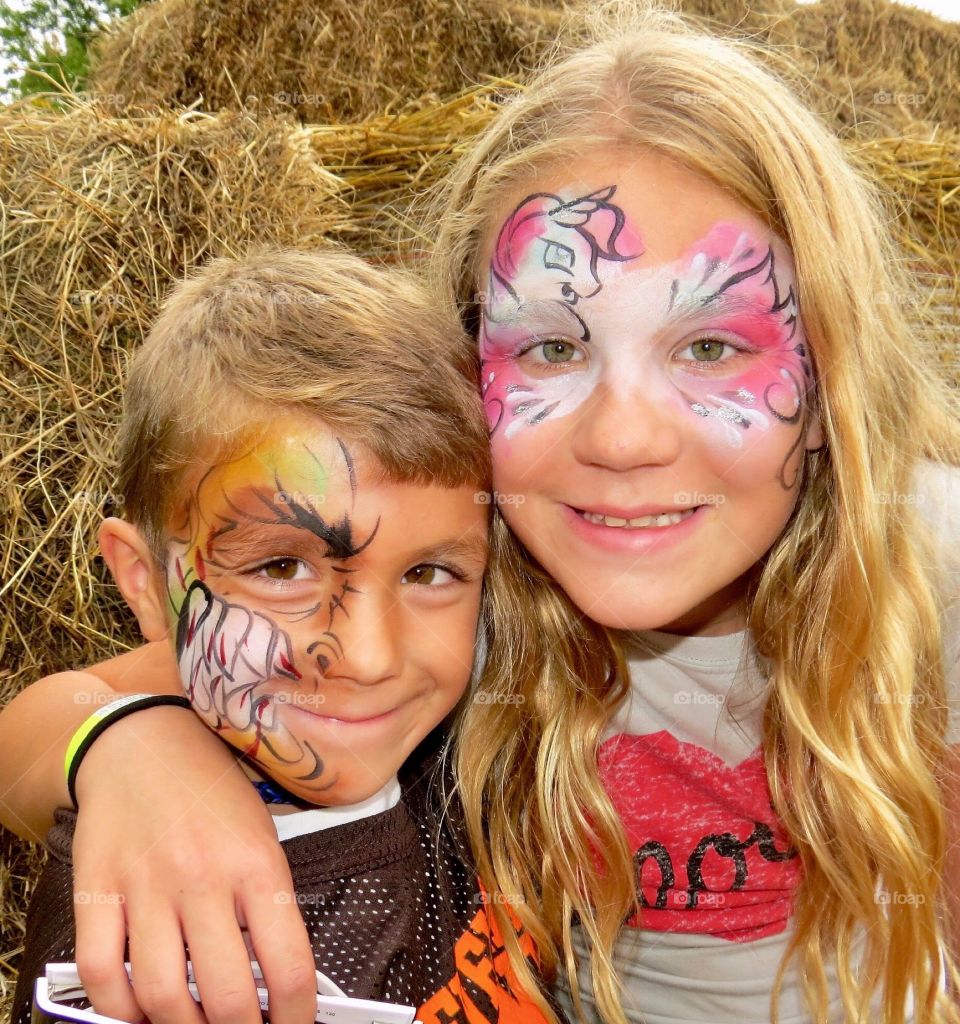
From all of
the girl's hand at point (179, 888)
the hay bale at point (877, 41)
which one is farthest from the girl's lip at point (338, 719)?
the hay bale at point (877, 41)

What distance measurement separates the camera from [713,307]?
62.6 inches

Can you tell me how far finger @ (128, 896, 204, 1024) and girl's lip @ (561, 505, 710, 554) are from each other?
2.72 feet

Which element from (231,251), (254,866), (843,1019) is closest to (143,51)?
(231,251)

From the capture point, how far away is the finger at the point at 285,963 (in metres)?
1.32

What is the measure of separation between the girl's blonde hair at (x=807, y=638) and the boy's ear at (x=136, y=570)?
23.0 inches

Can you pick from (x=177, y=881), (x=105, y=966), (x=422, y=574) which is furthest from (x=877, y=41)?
(x=105, y=966)

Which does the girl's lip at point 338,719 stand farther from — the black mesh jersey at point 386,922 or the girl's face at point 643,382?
the girl's face at point 643,382

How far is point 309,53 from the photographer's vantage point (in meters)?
3.95

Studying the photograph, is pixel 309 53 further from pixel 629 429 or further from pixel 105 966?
pixel 105 966

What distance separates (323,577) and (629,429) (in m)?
0.49

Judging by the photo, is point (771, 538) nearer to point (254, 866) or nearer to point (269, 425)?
point (269, 425)

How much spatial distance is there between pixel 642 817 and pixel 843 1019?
→ 476 mm

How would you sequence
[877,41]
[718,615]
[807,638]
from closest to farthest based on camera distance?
[807,638] < [718,615] < [877,41]

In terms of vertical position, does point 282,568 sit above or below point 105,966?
above
